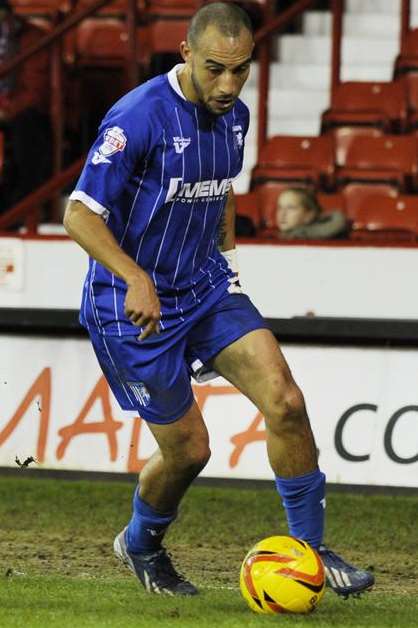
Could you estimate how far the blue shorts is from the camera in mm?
5637

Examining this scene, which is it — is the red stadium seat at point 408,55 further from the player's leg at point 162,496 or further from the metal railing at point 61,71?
the player's leg at point 162,496

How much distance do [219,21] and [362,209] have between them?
19.0 ft

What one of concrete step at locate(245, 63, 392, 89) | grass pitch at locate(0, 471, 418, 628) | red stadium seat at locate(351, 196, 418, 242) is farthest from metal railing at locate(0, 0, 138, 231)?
grass pitch at locate(0, 471, 418, 628)

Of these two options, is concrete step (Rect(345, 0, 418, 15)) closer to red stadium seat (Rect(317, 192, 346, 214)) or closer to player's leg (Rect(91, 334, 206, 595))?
red stadium seat (Rect(317, 192, 346, 214))

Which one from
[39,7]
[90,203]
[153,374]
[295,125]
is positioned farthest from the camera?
[39,7]

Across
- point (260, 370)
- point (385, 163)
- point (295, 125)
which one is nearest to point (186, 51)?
point (260, 370)

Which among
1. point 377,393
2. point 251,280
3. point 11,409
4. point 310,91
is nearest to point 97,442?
point 11,409

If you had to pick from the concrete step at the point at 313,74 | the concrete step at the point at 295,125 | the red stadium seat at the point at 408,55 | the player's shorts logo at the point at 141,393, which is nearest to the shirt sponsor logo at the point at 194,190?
the player's shorts logo at the point at 141,393

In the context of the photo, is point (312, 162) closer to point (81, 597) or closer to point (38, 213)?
point (38, 213)

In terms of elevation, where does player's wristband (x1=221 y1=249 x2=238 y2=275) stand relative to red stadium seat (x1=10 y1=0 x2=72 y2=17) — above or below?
below

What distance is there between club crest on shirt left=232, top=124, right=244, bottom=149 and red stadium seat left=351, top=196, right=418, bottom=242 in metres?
5.05

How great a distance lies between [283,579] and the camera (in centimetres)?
532

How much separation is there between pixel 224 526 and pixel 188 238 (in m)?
2.61

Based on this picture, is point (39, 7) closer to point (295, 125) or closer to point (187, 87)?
point (295, 125)
